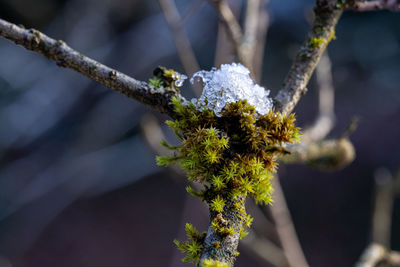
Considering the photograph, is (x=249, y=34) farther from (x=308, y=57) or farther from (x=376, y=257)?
(x=376, y=257)

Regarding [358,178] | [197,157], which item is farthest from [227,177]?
[358,178]

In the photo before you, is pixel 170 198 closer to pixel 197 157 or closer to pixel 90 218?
pixel 90 218

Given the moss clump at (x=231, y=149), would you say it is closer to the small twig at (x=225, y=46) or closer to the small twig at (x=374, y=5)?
the small twig at (x=374, y=5)

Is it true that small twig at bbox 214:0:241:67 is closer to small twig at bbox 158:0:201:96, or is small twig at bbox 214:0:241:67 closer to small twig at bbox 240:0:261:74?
small twig at bbox 240:0:261:74

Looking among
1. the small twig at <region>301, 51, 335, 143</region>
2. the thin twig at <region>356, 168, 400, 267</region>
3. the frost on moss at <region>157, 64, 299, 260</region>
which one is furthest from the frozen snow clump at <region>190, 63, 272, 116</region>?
the thin twig at <region>356, 168, 400, 267</region>

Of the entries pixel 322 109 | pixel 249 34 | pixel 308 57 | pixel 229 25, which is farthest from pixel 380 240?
pixel 308 57
